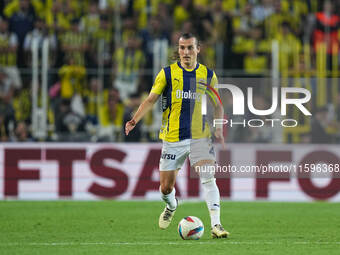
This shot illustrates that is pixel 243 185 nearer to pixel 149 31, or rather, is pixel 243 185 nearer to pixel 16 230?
pixel 149 31

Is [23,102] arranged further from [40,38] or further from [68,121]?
[40,38]

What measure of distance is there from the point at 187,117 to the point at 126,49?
764 centimetres

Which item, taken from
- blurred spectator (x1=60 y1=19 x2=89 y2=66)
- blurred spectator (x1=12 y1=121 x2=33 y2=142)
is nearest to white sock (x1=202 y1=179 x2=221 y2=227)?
blurred spectator (x1=12 y1=121 x2=33 y2=142)

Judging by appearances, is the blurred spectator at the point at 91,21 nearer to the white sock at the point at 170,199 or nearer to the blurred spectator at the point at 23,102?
the blurred spectator at the point at 23,102

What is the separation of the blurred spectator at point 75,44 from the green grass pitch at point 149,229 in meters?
3.55

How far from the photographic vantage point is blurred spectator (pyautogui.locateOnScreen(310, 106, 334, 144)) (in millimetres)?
13383

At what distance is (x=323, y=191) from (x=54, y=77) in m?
5.36

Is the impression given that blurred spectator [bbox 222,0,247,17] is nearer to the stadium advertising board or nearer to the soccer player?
the stadium advertising board

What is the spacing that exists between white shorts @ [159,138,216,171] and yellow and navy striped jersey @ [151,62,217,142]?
6cm

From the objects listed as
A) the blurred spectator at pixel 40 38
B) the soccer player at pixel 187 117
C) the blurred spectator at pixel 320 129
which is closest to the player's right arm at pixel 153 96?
the soccer player at pixel 187 117

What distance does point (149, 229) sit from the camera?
8883 mm

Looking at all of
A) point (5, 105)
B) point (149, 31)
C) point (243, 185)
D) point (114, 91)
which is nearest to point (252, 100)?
point (243, 185)

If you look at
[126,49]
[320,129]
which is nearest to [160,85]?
[320,129]

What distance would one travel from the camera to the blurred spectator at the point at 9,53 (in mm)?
14492
